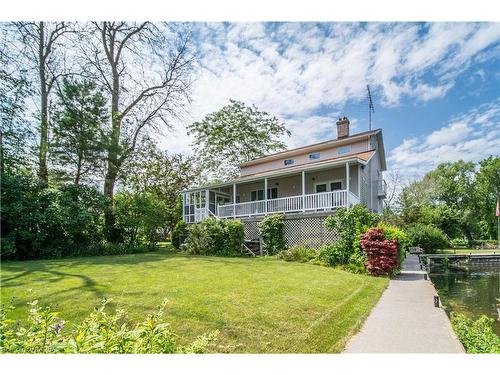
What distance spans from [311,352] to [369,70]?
3.26 metres

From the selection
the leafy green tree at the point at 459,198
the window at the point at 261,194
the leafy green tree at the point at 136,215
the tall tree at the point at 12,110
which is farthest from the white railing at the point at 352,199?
the leafy green tree at the point at 459,198

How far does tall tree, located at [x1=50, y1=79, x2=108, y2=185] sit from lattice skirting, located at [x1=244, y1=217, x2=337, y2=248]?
7969 millimetres

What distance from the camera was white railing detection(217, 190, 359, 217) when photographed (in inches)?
405

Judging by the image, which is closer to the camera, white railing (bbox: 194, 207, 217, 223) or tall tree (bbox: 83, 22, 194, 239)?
tall tree (bbox: 83, 22, 194, 239)

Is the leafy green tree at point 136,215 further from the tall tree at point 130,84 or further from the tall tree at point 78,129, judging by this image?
the tall tree at point 78,129

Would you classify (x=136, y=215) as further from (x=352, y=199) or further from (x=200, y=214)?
(x=352, y=199)

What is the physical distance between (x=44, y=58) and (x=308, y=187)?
10.4 metres

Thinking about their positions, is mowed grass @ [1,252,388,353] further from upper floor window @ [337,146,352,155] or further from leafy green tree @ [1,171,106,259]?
upper floor window @ [337,146,352,155]

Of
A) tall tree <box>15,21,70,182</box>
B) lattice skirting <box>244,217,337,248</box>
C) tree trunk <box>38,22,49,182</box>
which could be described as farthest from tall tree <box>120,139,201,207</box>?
lattice skirting <box>244,217,337,248</box>

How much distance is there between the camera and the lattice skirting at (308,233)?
1012 cm

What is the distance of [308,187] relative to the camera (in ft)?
43.7

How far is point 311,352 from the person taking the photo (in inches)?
105

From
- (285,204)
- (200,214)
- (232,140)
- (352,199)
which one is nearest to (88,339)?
(352,199)
